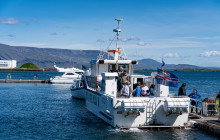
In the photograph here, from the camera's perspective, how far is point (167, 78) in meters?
19.1

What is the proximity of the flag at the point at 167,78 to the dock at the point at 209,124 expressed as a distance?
3.03 meters

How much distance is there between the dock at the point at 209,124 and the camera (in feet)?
57.9

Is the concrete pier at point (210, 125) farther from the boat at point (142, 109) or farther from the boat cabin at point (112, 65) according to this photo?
the boat cabin at point (112, 65)

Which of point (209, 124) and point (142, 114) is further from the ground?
point (142, 114)

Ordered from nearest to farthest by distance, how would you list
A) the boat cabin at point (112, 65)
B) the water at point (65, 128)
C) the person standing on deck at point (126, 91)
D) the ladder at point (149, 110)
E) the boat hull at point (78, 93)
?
the water at point (65, 128)
the ladder at point (149, 110)
the person standing on deck at point (126, 91)
the boat cabin at point (112, 65)
the boat hull at point (78, 93)

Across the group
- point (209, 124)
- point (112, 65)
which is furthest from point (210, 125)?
point (112, 65)

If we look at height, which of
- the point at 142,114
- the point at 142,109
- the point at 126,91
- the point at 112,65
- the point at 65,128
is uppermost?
the point at 112,65

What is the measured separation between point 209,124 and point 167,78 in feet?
12.3

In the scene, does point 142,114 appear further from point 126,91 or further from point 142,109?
point 126,91

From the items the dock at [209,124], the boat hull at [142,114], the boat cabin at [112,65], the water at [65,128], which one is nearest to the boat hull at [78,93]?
the water at [65,128]

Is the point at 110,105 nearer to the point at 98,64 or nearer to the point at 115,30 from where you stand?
the point at 98,64

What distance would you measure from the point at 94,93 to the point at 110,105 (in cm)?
539

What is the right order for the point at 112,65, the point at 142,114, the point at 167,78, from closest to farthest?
the point at 142,114
the point at 167,78
the point at 112,65

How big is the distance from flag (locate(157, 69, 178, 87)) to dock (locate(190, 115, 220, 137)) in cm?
303
